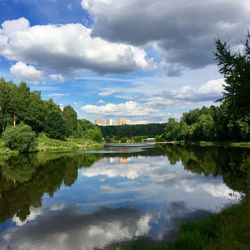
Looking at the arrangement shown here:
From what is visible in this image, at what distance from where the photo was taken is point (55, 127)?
5212 inches

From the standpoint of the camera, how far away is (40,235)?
19406 mm

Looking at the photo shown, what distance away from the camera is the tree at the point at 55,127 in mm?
132500

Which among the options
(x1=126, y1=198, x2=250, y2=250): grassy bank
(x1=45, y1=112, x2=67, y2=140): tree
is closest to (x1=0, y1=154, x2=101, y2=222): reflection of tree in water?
(x1=126, y1=198, x2=250, y2=250): grassy bank

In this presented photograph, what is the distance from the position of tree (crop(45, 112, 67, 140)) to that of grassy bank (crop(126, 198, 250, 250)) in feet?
386

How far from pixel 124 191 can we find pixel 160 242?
647 inches

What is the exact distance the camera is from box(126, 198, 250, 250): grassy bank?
39.3 ft

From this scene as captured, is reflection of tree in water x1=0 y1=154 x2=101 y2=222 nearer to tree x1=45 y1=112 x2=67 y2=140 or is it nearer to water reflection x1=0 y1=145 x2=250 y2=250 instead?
water reflection x1=0 y1=145 x2=250 y2=250

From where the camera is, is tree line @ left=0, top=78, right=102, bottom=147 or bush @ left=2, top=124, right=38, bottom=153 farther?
tree line @ left=0, top=78, right=102, bottom=147

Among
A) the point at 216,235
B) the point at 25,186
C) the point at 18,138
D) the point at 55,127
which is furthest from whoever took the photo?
the point at 55,127

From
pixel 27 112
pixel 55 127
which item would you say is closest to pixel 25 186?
pixel 27 112

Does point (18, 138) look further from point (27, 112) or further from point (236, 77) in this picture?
point (236, 77)

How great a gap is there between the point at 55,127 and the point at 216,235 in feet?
398

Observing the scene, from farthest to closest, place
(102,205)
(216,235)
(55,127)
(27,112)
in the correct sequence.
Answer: (55,127), (27,112), (102,205), (216,235)

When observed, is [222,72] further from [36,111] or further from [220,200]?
[36,111]
